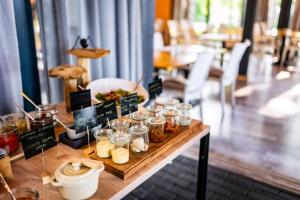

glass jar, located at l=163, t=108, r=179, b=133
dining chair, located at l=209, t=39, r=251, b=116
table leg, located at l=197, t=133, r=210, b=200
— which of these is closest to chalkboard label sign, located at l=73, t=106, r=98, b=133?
glass jar, located at l=163, t=108, r=179, b=133

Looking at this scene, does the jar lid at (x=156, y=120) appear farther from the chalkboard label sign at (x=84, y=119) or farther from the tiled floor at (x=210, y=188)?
the tiled floor at (x=210, y=188)

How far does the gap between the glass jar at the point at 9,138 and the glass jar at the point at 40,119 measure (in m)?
0.08

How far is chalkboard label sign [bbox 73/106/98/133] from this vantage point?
3.62ft

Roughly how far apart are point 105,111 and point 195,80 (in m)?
1.87

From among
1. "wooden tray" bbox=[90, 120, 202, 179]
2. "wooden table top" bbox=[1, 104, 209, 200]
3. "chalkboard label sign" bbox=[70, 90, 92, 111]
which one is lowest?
"wooden table top" bbox=[1, 104, 209, 200]

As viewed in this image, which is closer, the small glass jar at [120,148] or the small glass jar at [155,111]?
the small glass jar at [120,148]

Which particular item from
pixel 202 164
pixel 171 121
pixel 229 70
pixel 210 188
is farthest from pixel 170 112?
pixel 229 70

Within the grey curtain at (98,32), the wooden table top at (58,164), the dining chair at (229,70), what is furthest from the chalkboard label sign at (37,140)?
the dining chair at (229,70)

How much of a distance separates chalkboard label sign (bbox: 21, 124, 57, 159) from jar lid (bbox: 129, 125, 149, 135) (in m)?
0.31

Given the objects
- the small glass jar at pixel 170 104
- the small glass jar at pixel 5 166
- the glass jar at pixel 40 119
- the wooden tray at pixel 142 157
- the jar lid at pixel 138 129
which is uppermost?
the small glass jar at pixel 170 104

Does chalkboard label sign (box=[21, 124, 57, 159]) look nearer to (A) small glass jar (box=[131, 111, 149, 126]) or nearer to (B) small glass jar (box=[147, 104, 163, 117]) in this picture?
(A) small glass jar (box=[131, 111, 149, 126])

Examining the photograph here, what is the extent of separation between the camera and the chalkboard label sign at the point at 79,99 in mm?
1374

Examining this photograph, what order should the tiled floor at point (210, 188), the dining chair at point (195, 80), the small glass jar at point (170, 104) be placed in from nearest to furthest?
the small glass jar at point (170, 104) < the tiled floor at point (210, 188) < the dining chair at point (195, 80)

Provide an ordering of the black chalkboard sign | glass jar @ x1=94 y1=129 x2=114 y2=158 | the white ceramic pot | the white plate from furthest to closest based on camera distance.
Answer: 1. the white plate
2. the black chalkboard sign
3. glass jar @ x1=94 y1=129 x2=114 y2=158
4. the white ceramic pot
